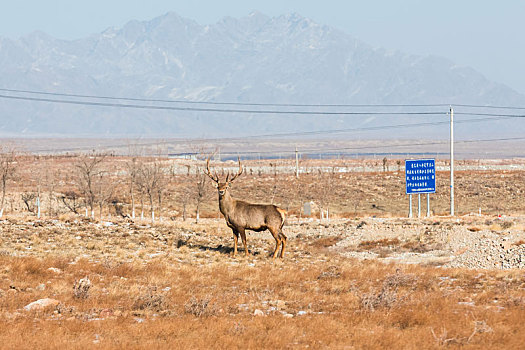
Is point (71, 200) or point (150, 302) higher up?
point (150, 302)

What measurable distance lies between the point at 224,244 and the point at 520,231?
44.7 ft

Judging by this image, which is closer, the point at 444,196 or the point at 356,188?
the point at 444,196

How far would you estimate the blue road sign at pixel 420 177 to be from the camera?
50.6 m

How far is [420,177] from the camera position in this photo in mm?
50844

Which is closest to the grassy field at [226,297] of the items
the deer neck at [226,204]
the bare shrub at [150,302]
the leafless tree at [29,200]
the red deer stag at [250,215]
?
the bare shrub at [150,302]

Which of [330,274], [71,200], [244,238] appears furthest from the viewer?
[71,200]

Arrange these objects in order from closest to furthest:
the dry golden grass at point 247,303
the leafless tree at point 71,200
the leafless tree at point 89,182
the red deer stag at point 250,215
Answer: the dry golden grass at point 247,303, the red deer stag at point 250,215, the leafless tree at point 89,182, the leafless tree at point 71,200

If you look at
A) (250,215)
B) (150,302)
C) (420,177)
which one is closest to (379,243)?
(250,215)

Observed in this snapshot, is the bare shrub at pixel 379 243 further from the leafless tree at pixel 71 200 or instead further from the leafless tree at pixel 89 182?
the leafless tree at pixel 71 200

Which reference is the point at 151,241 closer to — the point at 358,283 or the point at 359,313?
the point at 358,283

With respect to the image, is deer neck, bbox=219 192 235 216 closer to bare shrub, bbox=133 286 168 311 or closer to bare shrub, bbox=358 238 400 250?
bare shrub, bbox=133 286 168 311

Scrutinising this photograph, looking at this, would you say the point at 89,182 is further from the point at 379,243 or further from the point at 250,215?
the point at 250,215

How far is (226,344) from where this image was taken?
11.6 metres

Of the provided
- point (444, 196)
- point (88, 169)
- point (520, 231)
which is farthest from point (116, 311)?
point (444, 196)
